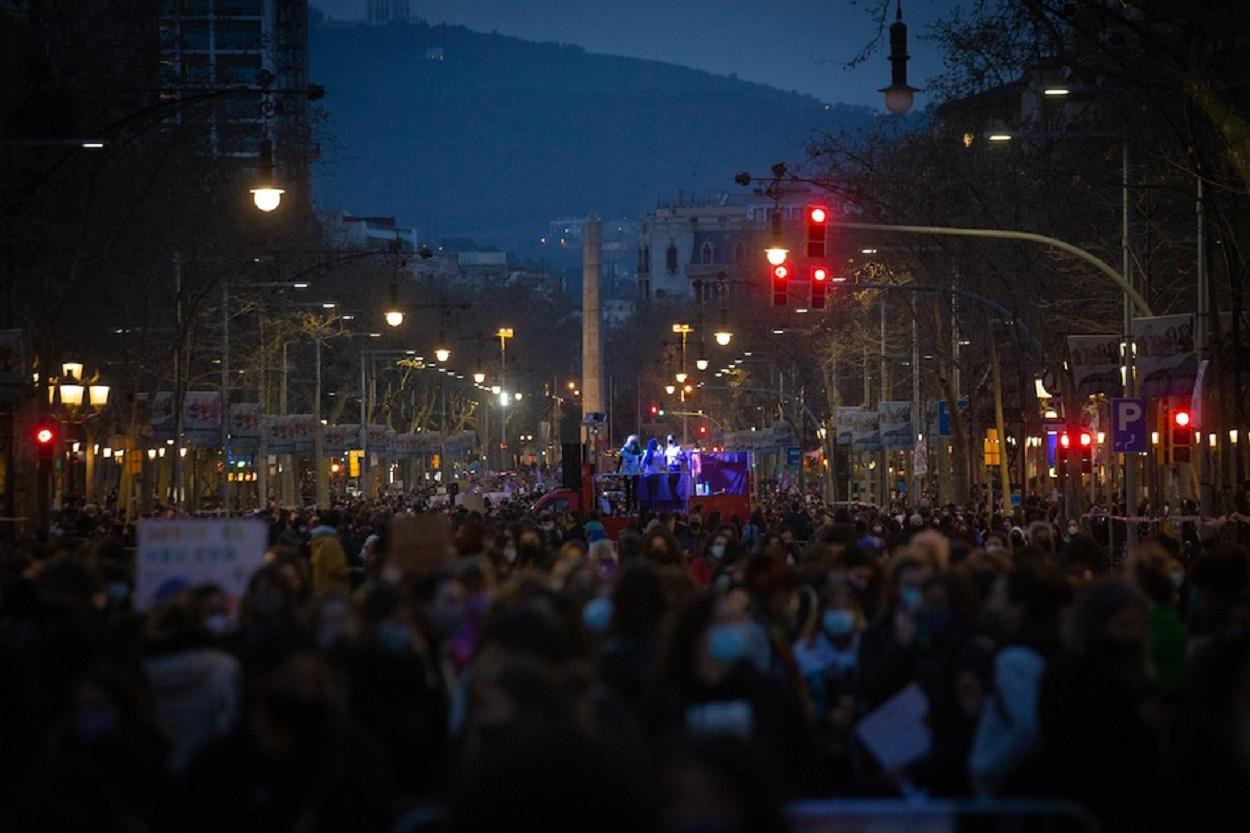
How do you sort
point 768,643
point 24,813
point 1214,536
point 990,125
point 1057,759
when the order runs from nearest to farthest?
1. point 24,813
2. point 1057,759
3. point 768,643
4. point 1214,536
5. point 990,125

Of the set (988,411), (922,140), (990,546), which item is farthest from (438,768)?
(922,140)

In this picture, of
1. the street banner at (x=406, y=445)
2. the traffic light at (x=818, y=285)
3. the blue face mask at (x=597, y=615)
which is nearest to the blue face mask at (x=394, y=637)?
the blue face mask at (x=597, y=615)

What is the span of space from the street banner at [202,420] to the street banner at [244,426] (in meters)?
3.86

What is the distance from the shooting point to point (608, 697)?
28.0 ft

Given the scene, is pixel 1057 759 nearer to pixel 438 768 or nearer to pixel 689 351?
pixel 438 768

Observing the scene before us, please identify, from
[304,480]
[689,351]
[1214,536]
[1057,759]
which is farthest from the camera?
[689,351]

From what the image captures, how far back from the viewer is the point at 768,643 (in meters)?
11.6

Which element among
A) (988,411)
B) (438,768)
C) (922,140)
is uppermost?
(922,140)

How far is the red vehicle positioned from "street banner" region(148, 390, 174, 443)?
8319 millimetres

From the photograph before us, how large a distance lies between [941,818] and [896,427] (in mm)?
57603

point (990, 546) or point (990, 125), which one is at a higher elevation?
point (990, 125)

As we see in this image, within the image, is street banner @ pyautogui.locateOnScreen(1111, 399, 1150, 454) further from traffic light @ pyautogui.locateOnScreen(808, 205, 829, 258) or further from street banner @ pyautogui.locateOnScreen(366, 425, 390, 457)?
street banner @ pyautogui.locateOnScreen(366, 425, 390, 457)

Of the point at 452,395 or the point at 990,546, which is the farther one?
the point at 452,395

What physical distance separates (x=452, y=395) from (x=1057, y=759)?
138371 mm
